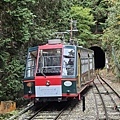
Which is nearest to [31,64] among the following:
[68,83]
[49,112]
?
[68,83]

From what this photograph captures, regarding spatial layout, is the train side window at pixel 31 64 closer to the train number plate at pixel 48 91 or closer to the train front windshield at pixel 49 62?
the train front windshield at pixel 49 62

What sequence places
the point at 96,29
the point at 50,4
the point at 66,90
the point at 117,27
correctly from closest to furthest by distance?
the point at 66,90
the point at 50,4
the point at 117,27
the point at 96,29

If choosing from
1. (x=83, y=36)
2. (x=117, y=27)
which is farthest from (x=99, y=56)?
(x=117, y=27)

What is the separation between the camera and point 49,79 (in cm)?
1404

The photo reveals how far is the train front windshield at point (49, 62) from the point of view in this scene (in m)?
14.4

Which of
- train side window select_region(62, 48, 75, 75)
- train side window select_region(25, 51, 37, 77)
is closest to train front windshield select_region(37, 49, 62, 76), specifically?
train side window select_region(62, 48, 75, 75)

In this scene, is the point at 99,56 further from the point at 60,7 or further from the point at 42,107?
the point at 42,107

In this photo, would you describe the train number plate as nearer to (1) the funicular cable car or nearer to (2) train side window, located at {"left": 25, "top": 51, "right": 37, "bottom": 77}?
(1) the funicular cable car

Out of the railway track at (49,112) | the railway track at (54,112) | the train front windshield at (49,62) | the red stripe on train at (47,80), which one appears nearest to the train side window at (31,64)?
the train front windshield at (49,62)

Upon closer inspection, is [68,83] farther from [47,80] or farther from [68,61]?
[68,61]

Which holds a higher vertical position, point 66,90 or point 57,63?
point 57,63

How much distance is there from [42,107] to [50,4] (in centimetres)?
1050

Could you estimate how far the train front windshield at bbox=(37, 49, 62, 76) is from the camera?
14398 mm

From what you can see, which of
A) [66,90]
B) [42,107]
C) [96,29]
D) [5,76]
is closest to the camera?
[66,90]
